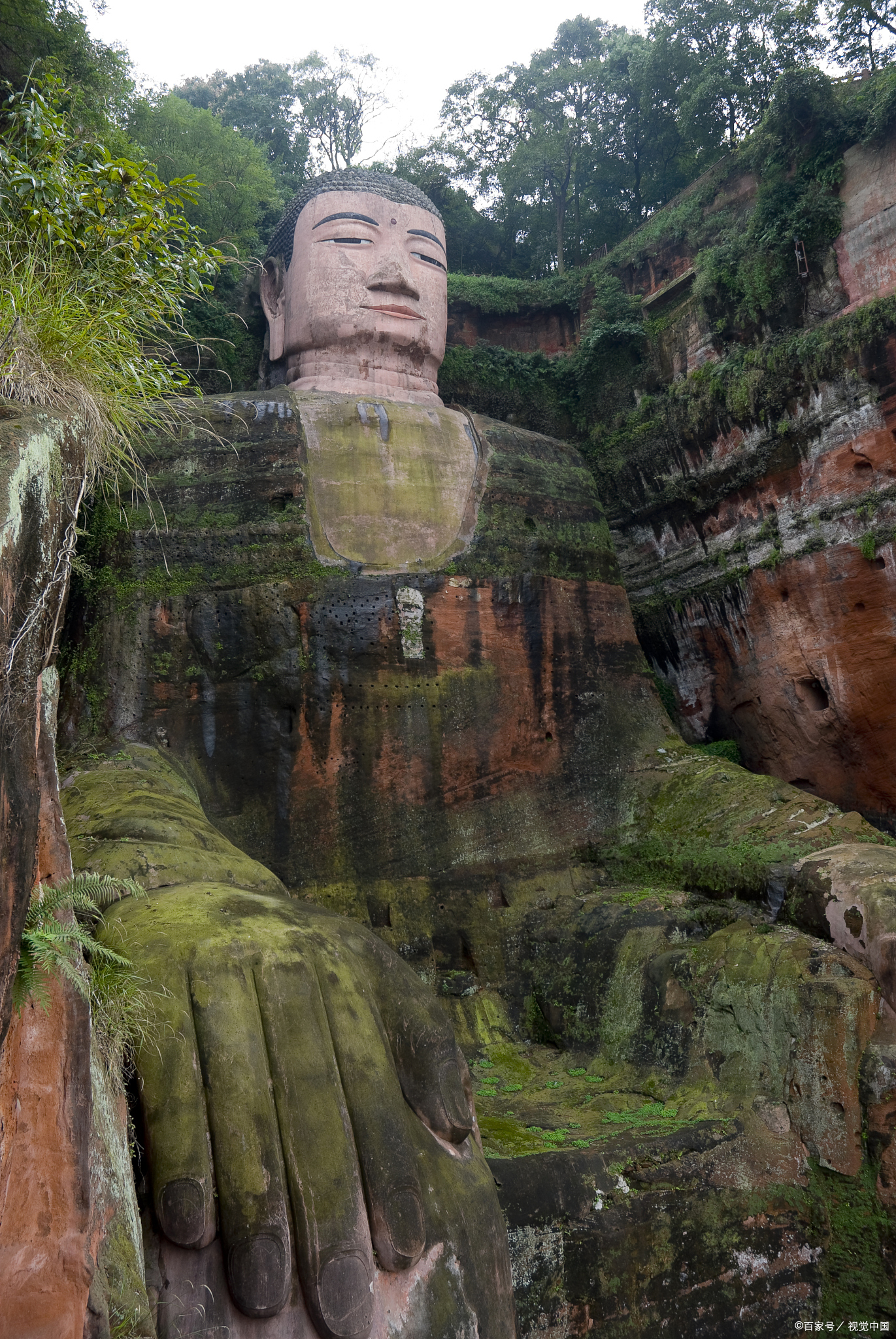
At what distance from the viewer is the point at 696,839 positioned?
27.3ft

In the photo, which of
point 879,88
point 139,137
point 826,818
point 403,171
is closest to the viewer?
point 826,818

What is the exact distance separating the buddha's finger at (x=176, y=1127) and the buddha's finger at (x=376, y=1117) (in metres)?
0.58

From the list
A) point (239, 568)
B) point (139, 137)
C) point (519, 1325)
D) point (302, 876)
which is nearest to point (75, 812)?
point (302, 876)

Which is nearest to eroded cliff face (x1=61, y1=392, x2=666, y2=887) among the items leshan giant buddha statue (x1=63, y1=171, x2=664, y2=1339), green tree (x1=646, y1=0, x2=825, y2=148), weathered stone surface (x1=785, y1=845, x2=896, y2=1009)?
leshan giant buddha statue (x1=63, y1=171, x2=664, y2=1339)

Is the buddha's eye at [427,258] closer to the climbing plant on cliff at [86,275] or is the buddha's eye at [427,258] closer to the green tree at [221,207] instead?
the green tree at [221,207]

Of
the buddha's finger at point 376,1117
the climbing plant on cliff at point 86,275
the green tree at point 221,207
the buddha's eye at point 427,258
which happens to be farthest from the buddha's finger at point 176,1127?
the buddha's eye at point 427,258

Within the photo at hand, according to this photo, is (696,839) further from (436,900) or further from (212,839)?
(212,839)

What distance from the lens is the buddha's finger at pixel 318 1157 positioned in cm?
334

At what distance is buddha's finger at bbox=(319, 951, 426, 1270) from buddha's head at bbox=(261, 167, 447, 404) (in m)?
7.29

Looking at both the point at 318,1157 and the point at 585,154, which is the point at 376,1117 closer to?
the point at 318,1157

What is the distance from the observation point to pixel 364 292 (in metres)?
10.4

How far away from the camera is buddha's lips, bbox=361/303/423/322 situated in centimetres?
1038

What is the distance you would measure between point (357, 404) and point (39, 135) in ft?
14.7

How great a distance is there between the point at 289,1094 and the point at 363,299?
28.7 ft
